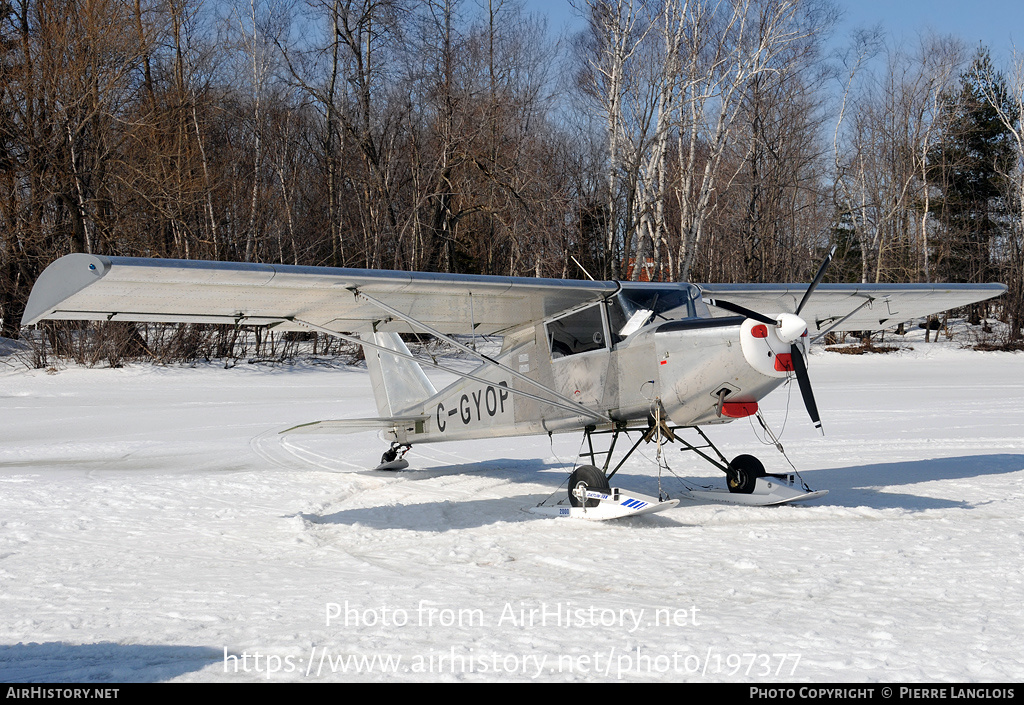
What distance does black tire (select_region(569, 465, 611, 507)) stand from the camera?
7211mm

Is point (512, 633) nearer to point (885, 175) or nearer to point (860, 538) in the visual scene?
point (860, 538)

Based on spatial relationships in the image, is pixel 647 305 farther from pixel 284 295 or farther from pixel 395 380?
pixel 395 380

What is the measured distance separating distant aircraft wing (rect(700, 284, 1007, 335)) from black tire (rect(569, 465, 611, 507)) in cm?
273

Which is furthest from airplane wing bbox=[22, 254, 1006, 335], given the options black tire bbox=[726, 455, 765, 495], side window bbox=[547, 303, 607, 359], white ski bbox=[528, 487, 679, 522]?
white ski bbox=[528, 487, 679, 522]

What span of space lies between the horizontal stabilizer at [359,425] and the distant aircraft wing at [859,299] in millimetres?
4127

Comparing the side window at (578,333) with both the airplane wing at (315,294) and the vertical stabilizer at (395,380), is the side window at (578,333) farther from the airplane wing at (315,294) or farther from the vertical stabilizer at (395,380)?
the vertical stabilizer at (395,380)

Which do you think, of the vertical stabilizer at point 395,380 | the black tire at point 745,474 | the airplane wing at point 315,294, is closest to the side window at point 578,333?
the airplane wing at point 315,294

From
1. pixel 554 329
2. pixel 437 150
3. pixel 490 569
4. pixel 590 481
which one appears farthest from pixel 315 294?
pixel 437 150

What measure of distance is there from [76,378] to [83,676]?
68.0ft

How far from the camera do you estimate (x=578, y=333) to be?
25.9ft

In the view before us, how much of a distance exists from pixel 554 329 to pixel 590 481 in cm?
171

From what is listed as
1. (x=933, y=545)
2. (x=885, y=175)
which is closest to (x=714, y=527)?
(x=933, y=545)

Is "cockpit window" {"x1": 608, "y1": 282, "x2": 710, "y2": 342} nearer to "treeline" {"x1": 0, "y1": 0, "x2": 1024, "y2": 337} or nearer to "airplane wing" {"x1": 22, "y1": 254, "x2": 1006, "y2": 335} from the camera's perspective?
"airplane wing" {"x1": 22, "y1": 254, "x2": 1006, "y2": 335}

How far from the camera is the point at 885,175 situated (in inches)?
1535
